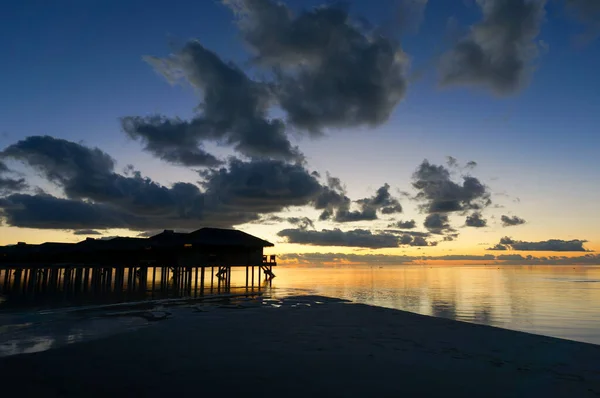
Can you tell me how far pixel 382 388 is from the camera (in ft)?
33.3

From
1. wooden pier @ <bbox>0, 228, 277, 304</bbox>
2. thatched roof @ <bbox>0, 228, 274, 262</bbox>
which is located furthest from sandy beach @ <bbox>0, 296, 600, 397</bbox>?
thatched roof @ <bbox>0, 228, 274, 262</bbox>

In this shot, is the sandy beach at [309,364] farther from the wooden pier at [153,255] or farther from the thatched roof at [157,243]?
the thatched roof at [157,243]

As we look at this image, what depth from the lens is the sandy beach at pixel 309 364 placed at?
10008 mm

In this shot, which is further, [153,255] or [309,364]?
[153,255]

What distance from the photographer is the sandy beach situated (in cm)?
1001

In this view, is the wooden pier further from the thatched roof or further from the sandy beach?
the sandy beach

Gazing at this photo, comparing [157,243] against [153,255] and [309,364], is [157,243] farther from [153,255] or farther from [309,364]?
[309,364]

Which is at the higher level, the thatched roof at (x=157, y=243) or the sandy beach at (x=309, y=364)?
the thatched roof at (x=157, y=243)

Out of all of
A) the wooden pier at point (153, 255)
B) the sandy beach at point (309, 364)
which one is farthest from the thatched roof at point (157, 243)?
the sandy beach at point (309, 364)

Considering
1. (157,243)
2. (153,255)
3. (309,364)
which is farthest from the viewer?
(153,255)

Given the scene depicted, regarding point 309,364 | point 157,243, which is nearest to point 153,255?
point 157,243

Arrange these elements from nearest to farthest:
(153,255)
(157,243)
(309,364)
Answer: (309,364) → (157,243) → (153,255)

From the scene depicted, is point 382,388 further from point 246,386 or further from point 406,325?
point 406,325

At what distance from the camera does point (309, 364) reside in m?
12.6
